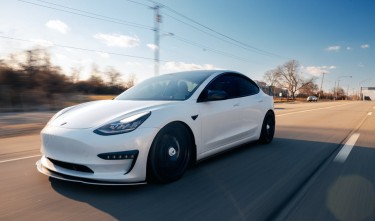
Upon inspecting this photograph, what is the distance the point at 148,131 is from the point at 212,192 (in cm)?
97

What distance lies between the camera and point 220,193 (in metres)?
3.57

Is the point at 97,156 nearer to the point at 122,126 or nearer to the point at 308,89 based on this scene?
the point at 122,126

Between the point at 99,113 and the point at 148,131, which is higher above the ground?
the point at 99,113

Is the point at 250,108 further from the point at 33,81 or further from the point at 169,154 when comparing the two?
the point at 33,81

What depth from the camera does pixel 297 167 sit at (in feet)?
15.8

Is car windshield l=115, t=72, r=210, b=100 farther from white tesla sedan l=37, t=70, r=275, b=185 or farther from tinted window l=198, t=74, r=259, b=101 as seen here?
tinted window l=198, t=74, r=259, b=101

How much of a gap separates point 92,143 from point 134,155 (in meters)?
0.44

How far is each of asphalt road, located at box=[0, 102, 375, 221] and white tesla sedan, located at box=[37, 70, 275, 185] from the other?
231mm

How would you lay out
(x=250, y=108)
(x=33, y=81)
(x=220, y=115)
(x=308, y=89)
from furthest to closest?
1. (x=308, y=89)
2. (x=33, y=81)
3. (x=250, y=108)
4. (x=220, y=115)

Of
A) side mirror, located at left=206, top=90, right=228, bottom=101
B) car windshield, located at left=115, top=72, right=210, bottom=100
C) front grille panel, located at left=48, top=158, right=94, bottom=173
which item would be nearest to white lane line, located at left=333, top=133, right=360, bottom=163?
side mirror, located at left=206, top=90, right=228, bottom=101

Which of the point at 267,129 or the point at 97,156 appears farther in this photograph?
the point at 267,129

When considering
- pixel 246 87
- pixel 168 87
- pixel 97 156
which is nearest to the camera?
pixel 97 156

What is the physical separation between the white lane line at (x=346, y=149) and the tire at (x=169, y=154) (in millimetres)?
2696

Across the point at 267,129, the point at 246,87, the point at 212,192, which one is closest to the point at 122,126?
the point at 212,192
